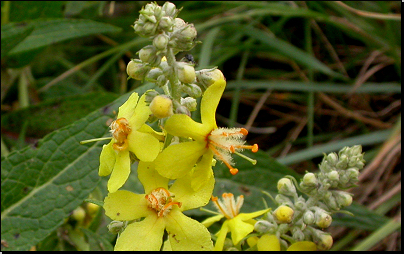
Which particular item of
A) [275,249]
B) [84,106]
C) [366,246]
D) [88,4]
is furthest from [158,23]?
[88,4]

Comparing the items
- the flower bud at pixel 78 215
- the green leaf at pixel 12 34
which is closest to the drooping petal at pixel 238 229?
the flower bud at pixel 78 215

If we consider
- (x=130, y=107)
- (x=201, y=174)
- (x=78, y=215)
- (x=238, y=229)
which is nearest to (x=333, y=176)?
(x=238, y=229)

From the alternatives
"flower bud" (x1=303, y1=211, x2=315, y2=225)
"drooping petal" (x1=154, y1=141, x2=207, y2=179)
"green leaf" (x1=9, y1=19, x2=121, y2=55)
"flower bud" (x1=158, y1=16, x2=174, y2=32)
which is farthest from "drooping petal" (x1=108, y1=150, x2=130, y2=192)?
"green leaf" (x1=9, y1=19, x2=121, y2=55)

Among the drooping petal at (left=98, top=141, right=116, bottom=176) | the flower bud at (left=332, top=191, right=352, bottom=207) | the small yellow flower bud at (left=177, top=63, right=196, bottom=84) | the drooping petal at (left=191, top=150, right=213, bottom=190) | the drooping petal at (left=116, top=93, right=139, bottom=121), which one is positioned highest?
the small yellow flower bud at (left=177, top=63, right=196, bottom=84)

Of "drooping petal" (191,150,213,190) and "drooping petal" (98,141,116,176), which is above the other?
"drooping petal" (191,150,213,190)

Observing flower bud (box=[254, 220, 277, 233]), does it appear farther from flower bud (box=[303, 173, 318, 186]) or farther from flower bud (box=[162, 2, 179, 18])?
flower bud (box=[162, 2, 179, 18])

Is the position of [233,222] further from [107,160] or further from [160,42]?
[160,42]
